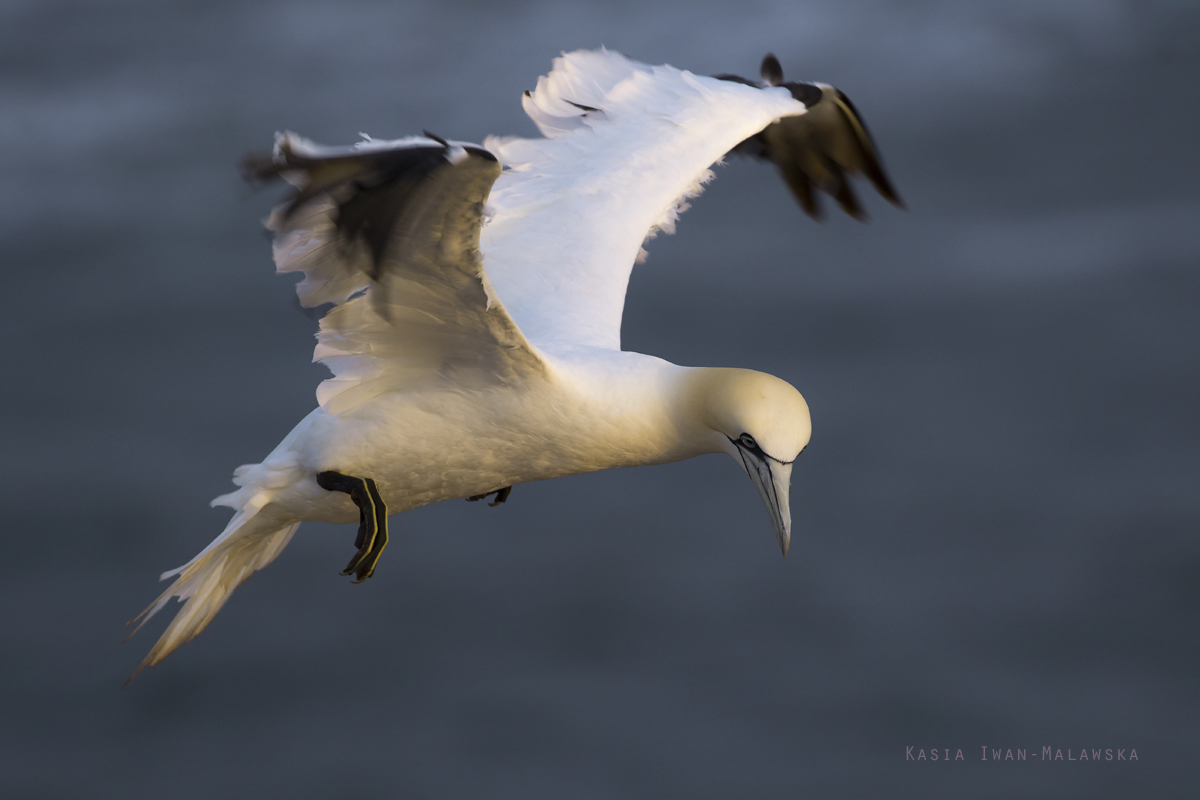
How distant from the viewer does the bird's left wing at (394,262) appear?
4.25 m

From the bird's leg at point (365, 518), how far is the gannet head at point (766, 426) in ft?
4.77

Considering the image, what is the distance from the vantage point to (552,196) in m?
7.18

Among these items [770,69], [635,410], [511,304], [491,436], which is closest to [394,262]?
[491,436]

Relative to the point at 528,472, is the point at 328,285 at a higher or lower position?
higher

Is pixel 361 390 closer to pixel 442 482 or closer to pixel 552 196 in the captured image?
pixel 442 482

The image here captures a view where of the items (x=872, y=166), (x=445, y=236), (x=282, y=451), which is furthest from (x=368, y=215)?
(x=872, y=166)

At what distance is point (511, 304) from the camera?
6652 mm

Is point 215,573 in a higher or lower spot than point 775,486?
lower

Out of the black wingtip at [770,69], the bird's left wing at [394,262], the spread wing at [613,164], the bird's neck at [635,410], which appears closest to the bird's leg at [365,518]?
the bird's left wing at [394,262]

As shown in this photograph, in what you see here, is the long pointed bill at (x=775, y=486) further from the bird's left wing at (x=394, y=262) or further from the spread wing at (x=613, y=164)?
the spread wing at (x=613, y=164)

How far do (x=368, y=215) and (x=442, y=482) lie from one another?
1.69 meters

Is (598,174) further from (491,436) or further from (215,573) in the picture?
(215,573)

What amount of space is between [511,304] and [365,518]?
1.40 m

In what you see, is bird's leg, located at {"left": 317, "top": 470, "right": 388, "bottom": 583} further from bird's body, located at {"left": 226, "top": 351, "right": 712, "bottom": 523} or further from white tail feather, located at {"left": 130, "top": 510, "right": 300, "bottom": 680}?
white tail feather, located at {"left": 130, "top": 510, "right": 300, "bottom": 680}
